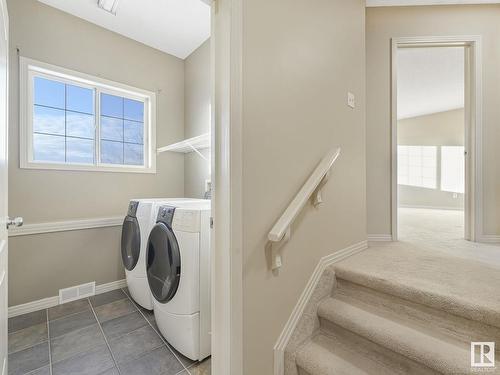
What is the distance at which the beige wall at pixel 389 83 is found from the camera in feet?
7.24

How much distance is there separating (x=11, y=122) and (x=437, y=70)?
19.1ft

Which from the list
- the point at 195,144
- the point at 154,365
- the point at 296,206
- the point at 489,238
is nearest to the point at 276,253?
the point at 296,206

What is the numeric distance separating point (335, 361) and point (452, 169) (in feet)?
23.1

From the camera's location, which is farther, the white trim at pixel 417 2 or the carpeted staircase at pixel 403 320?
the white trim at pixel 417 2

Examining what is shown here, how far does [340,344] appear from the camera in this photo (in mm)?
1256

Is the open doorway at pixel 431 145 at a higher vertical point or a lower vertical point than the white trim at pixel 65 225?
higher

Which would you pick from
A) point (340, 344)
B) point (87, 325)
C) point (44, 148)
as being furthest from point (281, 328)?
point (44, 148)

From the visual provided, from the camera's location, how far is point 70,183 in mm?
2242

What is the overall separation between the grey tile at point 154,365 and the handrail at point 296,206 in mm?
987

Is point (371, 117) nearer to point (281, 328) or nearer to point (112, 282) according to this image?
point (281, 328)

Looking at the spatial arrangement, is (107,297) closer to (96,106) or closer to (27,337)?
(27,337)

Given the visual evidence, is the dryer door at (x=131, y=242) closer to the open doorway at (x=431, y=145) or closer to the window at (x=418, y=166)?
the open doorway at (x=431, y=145)

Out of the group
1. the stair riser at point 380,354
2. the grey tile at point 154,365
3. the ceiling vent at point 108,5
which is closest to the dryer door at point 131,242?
the grey tile at point 154,365

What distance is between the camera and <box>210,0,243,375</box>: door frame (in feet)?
3.24
